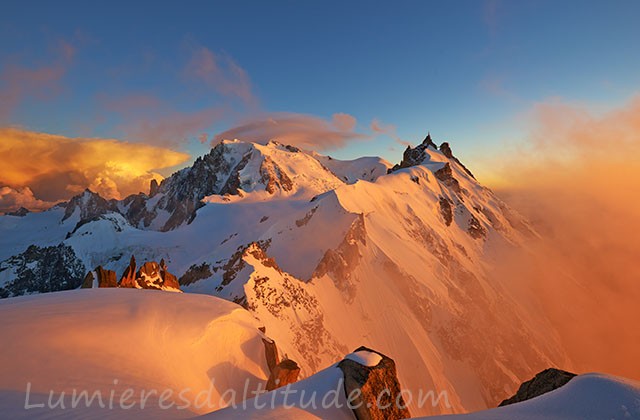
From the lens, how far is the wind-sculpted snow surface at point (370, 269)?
6397 cm

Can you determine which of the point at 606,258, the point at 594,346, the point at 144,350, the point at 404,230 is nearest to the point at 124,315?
the point at 144,350

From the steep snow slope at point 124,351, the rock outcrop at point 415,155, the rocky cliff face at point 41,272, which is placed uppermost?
the rock outcrop at point 415,155

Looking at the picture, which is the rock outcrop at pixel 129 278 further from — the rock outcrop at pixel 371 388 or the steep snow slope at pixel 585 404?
the steep snow slope at pixel 585 404

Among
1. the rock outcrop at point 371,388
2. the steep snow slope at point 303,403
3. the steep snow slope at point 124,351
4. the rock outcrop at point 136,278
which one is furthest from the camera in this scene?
the rock outcrop at point 136,278

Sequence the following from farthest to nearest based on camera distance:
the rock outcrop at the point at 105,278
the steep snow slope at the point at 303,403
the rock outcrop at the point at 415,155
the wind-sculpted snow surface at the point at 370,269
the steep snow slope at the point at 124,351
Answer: the rock outcrop at the point at 415,155
the wind-sculpted snow surface at the point at 370,269
the rock outcrop at the point at 105,278
the steep snow slope at the point at 124,351
the steep snow slope at the point at 303,403

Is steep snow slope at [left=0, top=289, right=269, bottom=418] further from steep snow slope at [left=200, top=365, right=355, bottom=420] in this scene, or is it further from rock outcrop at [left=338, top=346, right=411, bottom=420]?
rock outcrop at [left=338, top=346, right=411, bottom=420]

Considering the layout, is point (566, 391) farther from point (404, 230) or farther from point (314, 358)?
point (404, 230)

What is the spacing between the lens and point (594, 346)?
98.2 meters

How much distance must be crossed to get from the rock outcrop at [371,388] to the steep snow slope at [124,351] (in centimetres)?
636

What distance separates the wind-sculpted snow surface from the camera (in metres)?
64.0

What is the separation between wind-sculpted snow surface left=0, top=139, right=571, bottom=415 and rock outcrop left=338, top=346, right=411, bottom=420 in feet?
129

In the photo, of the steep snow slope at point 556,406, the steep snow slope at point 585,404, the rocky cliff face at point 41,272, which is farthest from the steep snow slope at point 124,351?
the rocky cliff face at point 41,272

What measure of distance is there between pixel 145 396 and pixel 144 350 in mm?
3208

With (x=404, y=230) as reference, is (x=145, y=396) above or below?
below
